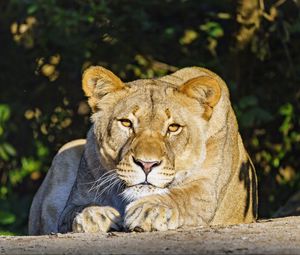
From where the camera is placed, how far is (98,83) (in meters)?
5.60

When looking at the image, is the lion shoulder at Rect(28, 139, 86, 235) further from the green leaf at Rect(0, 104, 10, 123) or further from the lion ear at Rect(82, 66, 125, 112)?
the green leaf at Rect(0, 104, 10, 123)

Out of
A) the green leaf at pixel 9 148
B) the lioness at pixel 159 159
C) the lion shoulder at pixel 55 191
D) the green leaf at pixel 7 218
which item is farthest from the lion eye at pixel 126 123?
the green leaf at pixel 9 148

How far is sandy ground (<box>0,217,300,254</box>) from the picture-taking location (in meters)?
4.25

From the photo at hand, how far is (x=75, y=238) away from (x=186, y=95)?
1145 millimetres

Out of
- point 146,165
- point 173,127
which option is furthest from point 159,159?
point 173,127

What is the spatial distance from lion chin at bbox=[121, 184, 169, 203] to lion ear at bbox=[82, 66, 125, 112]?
0.68m

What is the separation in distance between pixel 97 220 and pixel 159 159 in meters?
0.40

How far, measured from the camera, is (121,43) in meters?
8.63

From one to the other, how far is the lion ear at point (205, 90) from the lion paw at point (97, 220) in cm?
74

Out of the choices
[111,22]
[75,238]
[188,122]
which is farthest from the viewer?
[111,22]

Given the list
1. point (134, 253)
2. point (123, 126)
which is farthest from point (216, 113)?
point (134, 253)

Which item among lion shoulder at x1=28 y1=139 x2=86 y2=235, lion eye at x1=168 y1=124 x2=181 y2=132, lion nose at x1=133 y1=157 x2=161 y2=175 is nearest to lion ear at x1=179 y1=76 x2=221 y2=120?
lion eye at x1=168 y1=124 x2=181 y2=132

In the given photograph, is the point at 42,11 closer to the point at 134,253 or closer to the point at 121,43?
the point at 121,43

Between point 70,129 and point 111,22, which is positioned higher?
point 111,22
